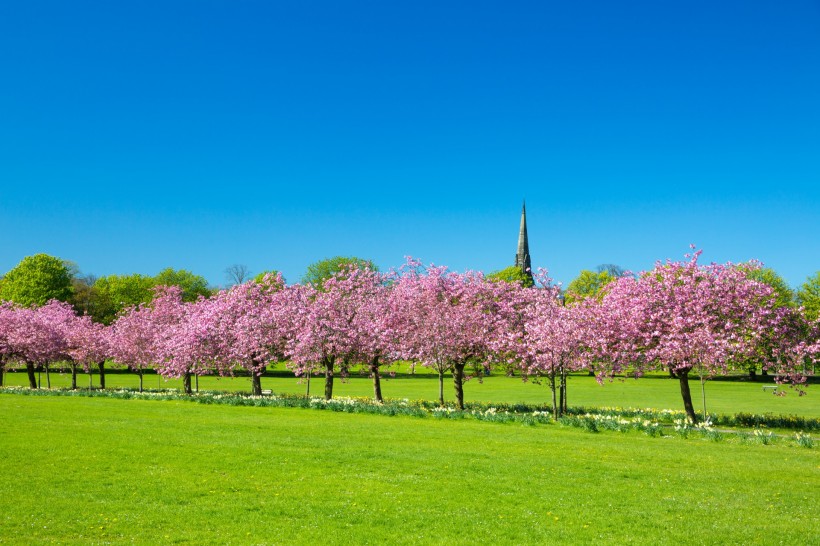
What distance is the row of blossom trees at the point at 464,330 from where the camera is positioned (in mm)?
30547

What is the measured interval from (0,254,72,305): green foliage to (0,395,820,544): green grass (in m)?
71.5

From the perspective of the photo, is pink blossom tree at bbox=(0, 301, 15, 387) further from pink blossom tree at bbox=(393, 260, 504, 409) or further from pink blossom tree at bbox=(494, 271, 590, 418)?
pink blossom tree at bbox=(494, 271, 590, 418)

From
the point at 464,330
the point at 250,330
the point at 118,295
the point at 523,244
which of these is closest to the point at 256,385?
the point at 250,330

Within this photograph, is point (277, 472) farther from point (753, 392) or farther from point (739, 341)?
point (753, 392)

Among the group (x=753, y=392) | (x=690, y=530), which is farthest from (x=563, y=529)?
(x=753, y=392)

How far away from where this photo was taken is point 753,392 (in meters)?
58.2

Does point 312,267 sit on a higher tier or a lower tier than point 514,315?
higher

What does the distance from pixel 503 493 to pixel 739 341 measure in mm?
19903

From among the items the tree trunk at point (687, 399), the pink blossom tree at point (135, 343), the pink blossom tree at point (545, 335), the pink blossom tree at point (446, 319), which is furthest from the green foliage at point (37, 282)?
the tree trunk at point (687, 399)

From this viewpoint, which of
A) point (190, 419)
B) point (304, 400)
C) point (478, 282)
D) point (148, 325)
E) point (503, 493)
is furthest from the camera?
point (148, 325)

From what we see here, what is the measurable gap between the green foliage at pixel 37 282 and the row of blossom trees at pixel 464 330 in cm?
3589

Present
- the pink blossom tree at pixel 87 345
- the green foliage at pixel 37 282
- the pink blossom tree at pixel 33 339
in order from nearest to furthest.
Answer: the pink blossom tree at pixel 33 339 → the pink blossom tree at pixel 87 345 → the green foliage at pixel 37 282

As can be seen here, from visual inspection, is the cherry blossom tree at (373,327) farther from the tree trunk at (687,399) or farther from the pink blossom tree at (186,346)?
the tree trunk at (687,399)

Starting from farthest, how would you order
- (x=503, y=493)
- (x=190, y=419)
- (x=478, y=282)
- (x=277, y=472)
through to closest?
(x=478, y=282) < (x=190, y=419) < (x=277, y=472) < (x=503, y=493)
